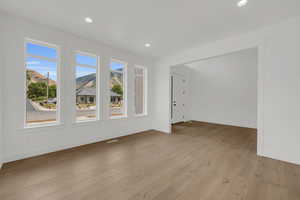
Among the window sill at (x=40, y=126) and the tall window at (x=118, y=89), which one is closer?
the window sill at (x=40, y=126)

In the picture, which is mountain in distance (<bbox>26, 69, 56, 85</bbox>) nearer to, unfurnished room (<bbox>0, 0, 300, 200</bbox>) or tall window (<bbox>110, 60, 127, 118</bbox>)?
unfurnished room (<bbox>0, 0, 300, 200</bbox>)

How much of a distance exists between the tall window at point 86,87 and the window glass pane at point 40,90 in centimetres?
53

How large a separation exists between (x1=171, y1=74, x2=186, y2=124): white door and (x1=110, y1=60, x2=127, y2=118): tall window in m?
2.74

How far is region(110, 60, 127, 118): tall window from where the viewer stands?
4204 mm

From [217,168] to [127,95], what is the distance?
130 inches

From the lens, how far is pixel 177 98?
6.78 metres

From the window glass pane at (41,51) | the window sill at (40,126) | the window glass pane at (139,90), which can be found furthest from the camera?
the window glass pane at (139,90)

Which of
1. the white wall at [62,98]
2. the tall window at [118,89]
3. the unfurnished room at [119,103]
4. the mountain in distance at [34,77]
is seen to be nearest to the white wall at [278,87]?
the unfurnished room at [119,103]

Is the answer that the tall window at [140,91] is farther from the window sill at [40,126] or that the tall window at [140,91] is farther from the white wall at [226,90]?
the white wall at [226,90]

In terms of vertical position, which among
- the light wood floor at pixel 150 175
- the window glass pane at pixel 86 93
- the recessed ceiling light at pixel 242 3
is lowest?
the light wood floor at pixel 150 175

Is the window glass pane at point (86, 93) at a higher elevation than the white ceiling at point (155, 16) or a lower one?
lower

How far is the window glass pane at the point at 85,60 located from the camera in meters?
3.51

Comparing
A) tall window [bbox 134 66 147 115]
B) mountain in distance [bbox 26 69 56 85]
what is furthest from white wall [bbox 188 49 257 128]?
mountain in distance [bbox 26 69 56 85]

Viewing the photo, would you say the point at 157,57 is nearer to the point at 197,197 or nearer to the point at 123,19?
the point at 123,19
